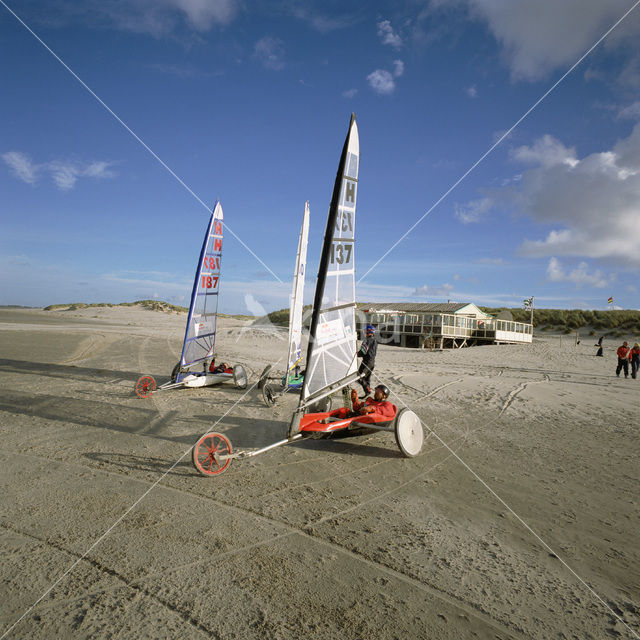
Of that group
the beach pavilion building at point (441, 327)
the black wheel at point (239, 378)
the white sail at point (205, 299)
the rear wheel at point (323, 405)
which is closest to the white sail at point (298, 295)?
the black wheel at point (239, 378)

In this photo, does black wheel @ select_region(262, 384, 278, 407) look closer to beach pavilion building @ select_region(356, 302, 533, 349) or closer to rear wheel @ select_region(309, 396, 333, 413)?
rear wheel @ select_region(309, 396, 333, 413)

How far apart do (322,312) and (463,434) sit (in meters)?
3.29

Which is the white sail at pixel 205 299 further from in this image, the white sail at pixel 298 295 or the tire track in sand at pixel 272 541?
the tire track in sand at pixel 272 541

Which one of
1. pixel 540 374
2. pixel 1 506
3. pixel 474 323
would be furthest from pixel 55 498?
pixel 474 323

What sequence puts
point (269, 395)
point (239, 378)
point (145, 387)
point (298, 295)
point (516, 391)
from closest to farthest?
point (269, 395)
point (145, 387)
point (239, 378)
point (516, 391)
point (298, 295)

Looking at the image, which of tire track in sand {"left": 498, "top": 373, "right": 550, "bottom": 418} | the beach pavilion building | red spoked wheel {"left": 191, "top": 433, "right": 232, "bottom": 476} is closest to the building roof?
the beach pavilion building

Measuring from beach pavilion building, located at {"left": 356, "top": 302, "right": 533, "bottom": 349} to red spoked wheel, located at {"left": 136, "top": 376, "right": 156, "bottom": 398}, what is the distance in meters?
18.5

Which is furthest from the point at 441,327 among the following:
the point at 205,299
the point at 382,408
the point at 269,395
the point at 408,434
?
the point at 408,434

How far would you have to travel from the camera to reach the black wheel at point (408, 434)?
17.8 feet

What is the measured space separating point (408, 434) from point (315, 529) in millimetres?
2309

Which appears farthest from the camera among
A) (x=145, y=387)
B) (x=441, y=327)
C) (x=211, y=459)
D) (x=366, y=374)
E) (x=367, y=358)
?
(x=441, y=327)

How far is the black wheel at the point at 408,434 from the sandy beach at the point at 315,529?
0.56ft

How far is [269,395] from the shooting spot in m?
8.55

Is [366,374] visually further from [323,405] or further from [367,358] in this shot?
[323,405]
